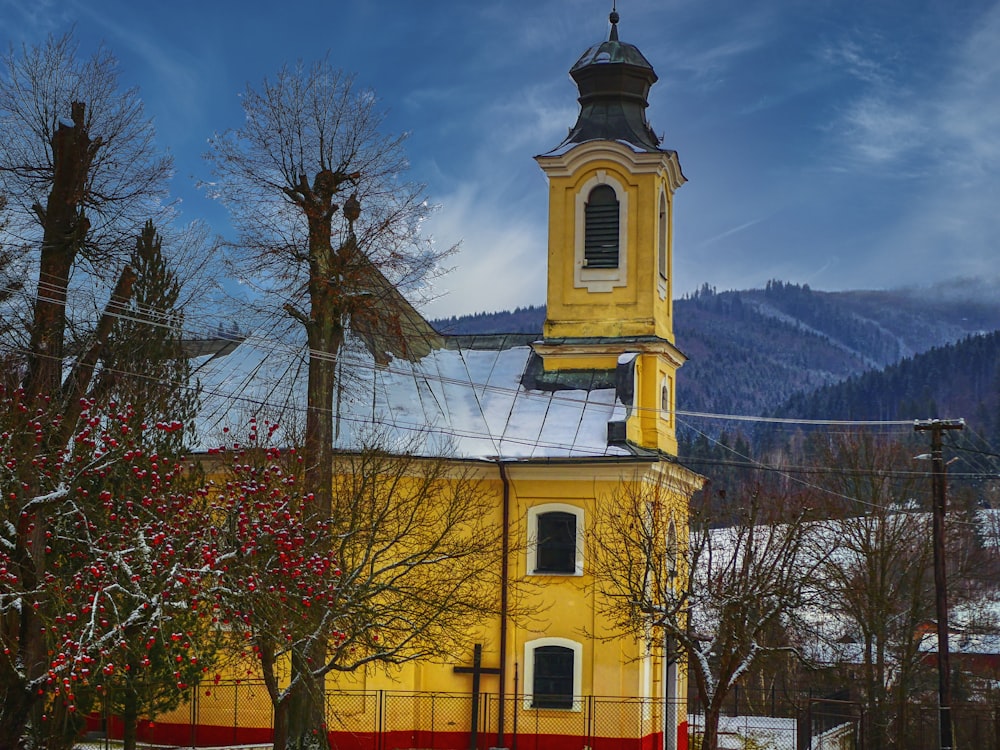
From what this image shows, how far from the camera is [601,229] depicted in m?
30.7

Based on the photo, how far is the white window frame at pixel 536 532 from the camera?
27750 mm

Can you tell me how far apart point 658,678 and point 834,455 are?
16.4 m

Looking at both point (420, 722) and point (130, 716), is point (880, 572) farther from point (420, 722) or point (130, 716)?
point (130, 716)

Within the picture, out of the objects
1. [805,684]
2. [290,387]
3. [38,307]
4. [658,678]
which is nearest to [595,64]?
[290,387]

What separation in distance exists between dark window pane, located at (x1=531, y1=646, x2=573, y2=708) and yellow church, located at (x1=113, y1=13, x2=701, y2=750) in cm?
3

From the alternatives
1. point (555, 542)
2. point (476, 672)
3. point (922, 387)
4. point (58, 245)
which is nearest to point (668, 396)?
point (555, 542)

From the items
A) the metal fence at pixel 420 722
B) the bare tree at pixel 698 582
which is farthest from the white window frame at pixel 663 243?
the metal fence at pixel 420 722

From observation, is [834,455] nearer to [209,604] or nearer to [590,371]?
[590,371]

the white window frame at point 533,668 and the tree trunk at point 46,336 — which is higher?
the tree trunk at point 46,336

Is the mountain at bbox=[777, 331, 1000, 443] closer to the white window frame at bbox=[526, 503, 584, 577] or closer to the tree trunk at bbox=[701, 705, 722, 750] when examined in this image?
the white window frame at bbox=[526, 503, 584, 577]

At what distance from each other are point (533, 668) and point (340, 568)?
28.0ft

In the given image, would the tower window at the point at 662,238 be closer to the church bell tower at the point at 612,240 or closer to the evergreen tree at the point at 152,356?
the church bell tower at the point at 612,240

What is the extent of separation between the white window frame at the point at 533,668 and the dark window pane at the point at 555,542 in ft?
4.91

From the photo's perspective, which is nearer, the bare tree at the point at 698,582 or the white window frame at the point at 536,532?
the bare tree at the point at 698,582
